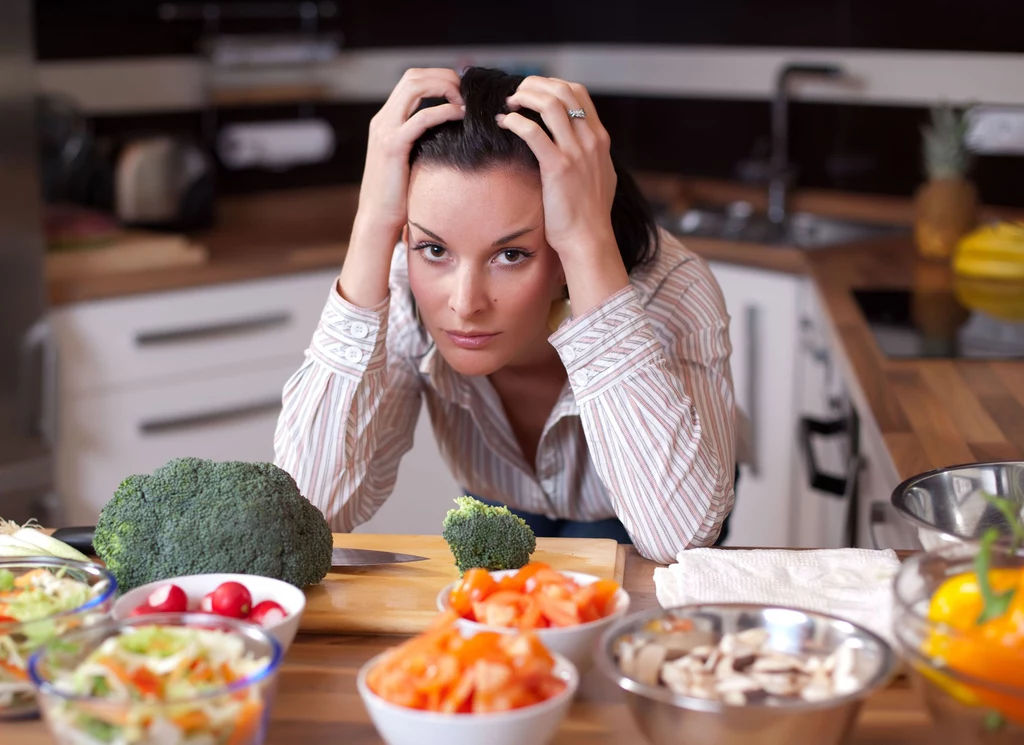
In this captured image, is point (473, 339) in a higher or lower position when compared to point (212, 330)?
higher

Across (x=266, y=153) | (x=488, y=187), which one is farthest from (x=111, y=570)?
(x=266, y=153)

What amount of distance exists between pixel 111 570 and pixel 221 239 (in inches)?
90.4

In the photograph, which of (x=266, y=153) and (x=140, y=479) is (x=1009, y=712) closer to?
(x=140, y=479)

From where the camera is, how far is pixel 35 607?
3.15ft

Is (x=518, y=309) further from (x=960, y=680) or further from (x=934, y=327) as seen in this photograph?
(x=934, y=327)

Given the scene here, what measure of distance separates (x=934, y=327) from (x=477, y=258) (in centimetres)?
124

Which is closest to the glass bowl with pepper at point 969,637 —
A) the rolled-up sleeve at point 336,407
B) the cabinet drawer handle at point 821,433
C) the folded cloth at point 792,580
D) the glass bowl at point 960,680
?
the glass bowl at point 960,680

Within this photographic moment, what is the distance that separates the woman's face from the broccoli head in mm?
355

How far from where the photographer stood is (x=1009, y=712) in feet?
2.59

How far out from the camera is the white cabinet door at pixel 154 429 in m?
2.77

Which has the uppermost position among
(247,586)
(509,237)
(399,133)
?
(399,133)

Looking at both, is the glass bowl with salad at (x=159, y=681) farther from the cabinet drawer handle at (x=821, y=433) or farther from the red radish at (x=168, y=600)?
the cabinet drawer handle at (x=821, y=433)

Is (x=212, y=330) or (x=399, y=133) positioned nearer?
(x=399, y=133)

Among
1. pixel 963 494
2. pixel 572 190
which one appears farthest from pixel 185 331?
pixel 963 494
